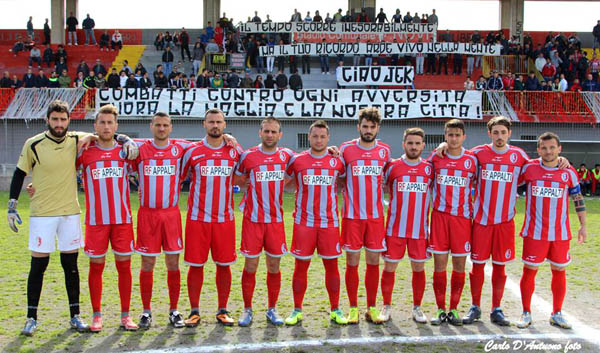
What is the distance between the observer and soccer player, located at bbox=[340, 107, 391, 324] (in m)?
7.02

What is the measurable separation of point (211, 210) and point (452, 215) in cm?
257

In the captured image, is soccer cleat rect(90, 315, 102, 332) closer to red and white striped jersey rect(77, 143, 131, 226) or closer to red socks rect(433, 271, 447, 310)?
red and white striped jersey rect(77, 143, 131, 226)

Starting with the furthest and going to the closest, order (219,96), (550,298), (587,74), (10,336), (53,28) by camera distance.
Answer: (53,28) < (587,74) < (219,96) < (550,298) < (10,336)

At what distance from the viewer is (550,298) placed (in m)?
7.99

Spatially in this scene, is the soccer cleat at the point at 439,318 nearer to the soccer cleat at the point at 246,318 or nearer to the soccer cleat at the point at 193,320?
→ the soccer cleat at the point at 246,318

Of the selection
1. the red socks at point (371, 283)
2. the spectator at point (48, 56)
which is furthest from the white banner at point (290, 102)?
the red socks at point (371, 283)

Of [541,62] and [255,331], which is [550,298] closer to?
[255,331]

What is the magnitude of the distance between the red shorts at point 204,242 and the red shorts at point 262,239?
→ 19 cm

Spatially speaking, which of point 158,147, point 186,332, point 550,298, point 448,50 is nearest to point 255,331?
point 186,332

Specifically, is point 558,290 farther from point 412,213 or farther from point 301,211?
point 301,211

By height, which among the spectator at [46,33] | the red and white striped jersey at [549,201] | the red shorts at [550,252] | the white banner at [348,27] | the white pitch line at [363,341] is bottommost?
the white pitch line at [363,341]

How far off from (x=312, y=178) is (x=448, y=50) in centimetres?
2202

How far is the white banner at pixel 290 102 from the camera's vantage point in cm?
2422

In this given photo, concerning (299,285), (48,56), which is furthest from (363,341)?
(48,56)
